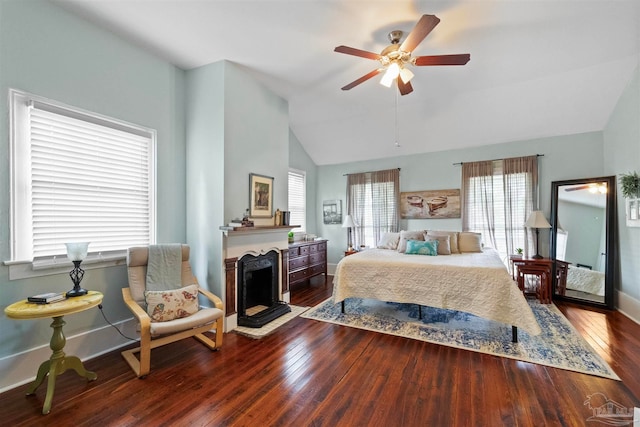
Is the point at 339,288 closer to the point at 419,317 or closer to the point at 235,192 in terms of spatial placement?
the point at 419,317

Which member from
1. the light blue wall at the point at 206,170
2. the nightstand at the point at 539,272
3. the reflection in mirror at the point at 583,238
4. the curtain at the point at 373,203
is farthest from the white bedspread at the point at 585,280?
the light blue wall at the point at 206,170

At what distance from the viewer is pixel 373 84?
4.05 metres

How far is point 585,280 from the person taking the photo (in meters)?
4.14

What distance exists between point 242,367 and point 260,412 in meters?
0.65

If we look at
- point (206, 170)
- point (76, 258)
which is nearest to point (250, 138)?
point (206, 170)

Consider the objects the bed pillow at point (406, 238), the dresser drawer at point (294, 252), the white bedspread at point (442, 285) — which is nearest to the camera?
the white bedspread at point (442, 285)

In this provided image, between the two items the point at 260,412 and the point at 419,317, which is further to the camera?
the point at 419,317

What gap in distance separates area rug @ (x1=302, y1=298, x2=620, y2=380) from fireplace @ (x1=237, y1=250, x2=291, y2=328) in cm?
51

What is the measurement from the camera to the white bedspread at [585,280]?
4.01 metres

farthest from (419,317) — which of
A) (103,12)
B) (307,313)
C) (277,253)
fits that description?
(103,12)

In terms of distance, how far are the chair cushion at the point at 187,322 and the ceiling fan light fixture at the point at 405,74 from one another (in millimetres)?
3100

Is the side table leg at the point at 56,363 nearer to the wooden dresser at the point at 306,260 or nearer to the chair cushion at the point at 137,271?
the chair cushion at the point at 137,271

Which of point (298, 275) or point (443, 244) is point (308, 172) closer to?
point (298, 275)

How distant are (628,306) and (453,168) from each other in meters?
3.12
